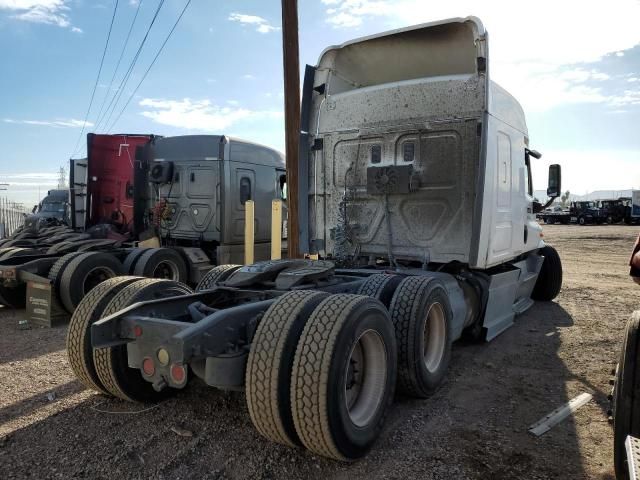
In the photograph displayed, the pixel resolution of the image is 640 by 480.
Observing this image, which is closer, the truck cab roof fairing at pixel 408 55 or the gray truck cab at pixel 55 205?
the truck cab roof fairing at pixel 408 55

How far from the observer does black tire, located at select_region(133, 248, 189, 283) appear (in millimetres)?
7504

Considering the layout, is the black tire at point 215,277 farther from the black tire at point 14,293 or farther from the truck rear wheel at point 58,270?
the black tire at point 14,293

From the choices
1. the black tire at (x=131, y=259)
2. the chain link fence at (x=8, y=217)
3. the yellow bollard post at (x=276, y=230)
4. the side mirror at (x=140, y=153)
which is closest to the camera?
the black tire at (x=131, y=259)

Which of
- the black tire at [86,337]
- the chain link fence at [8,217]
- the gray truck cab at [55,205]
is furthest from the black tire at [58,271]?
the chain link fence at [8,217]

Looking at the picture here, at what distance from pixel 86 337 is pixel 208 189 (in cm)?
582

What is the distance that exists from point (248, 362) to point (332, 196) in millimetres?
3447

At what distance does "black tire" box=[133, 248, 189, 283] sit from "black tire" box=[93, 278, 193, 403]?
3818 mm

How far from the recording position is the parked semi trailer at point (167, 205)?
7855 mm

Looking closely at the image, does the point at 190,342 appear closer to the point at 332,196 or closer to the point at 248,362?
the point at 248,362

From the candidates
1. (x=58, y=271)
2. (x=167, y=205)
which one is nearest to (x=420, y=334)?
(x=58, y=271)

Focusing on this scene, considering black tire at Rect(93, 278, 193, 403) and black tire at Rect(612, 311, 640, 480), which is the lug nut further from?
black tire at Rect(612, 311, 640, 480)

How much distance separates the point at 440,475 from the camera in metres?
2.86

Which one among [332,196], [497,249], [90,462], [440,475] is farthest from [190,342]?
[497,249]

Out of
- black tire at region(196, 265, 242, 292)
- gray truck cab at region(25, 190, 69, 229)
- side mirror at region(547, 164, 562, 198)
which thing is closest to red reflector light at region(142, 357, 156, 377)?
black tire at region(196, 265, 242, 292)
